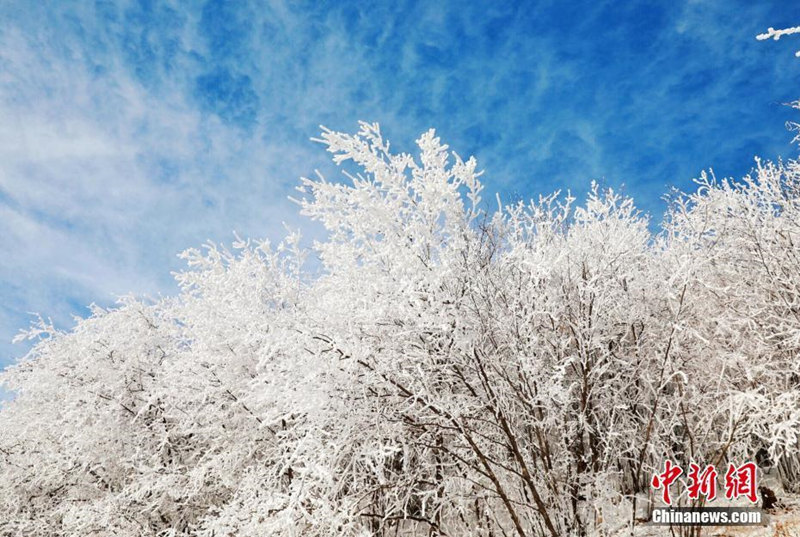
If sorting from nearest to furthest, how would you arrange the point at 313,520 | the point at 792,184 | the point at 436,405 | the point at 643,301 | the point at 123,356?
the point at 436,405
the point at 313,520
the point at 643,301
the point at 792,184
the point at 123,356

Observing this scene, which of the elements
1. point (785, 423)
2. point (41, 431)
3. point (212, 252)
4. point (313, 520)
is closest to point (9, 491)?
point (41, 431)

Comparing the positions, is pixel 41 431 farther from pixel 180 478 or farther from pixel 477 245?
pixel 477 245

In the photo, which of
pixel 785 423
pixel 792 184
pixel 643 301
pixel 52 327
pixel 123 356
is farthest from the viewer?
pixel 52 327

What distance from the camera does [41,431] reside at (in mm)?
12234

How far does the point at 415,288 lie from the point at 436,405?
1177 millimetres

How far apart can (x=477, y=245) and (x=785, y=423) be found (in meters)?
3.41

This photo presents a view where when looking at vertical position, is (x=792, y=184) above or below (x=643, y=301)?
above

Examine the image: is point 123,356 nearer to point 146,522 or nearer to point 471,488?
point 146,522

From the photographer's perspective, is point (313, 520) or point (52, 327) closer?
point (313, 520)

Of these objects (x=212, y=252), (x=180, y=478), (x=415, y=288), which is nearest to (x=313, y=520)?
(x=415, y=288)

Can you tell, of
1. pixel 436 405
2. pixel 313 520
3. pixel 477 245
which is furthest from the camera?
pixel 477 245

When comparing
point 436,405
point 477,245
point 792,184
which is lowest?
point 436,405

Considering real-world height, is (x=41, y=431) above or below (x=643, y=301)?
below

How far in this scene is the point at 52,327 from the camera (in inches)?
552
